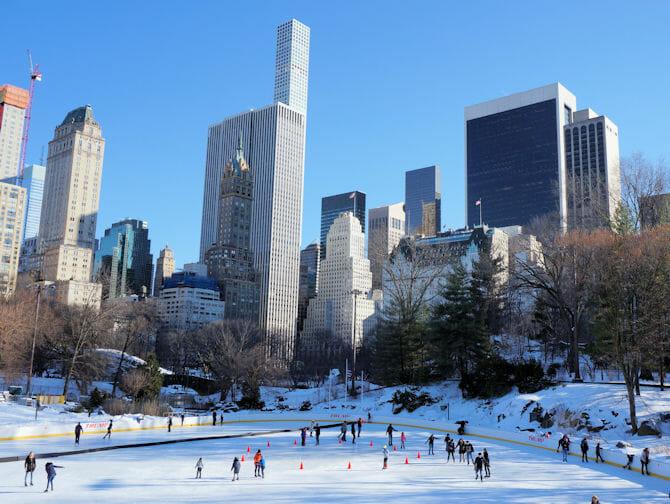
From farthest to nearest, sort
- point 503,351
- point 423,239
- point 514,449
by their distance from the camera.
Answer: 1. point 423,239
2. point 503,351
3. point 514,449

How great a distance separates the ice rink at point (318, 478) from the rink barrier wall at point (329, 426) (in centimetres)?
98

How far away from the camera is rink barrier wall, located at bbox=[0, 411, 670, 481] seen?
108 ft

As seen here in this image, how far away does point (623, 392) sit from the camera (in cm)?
4331

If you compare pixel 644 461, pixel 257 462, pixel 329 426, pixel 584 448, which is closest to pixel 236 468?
pixel 257 462

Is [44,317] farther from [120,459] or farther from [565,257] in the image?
[565,257]

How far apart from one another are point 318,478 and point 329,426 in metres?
25.1

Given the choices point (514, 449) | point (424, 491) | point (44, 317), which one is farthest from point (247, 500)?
point (44, 317)

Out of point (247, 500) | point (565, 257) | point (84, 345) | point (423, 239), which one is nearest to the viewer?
point (247, 500)

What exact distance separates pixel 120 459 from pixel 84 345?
49.3 m

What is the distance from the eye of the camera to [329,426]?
52062 millimetres

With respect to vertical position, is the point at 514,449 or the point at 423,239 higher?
the point at 423,239

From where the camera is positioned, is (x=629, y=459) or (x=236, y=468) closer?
(x=236, y=468)

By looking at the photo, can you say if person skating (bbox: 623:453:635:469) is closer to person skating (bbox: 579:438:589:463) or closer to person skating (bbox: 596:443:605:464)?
person skating (bbox: 596:443:605:464)

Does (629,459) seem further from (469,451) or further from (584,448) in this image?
(469,451)
